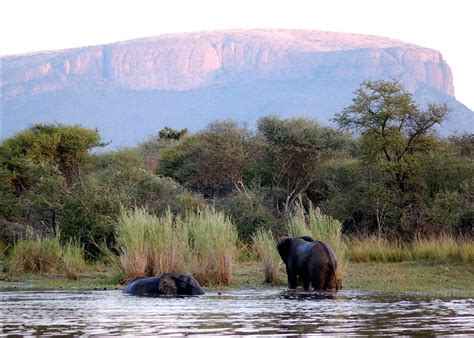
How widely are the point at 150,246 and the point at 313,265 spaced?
377 cm

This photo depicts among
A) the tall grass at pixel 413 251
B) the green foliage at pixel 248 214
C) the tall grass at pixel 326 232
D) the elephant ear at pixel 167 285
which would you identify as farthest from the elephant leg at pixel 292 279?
the green foliage at pixel 248 214

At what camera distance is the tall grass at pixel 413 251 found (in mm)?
26406

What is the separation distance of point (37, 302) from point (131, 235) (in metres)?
4.24

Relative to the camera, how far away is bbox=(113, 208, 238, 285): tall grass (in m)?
20.3

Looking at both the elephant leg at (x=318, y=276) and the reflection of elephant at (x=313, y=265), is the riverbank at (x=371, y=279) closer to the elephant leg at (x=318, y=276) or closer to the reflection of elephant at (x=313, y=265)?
the reflection of elephant at (x=313, y=265)

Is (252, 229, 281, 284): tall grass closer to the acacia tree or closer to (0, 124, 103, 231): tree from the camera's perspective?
(0, 124, 103, 231): tree

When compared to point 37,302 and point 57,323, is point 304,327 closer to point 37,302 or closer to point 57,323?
point 57,323

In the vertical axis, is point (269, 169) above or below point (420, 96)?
below

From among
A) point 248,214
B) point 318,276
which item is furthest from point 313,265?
point 248,214

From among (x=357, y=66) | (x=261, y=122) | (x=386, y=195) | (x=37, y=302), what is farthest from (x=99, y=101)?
(x=37, y=302)

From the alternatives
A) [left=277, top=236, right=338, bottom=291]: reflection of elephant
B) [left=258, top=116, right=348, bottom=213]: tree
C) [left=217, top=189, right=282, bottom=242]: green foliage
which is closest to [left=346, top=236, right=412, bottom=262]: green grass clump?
[left=217, top=189, right=282, bottom=242]: green foliage

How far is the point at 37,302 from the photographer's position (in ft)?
53.6

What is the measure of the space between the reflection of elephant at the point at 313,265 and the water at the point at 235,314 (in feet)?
2.08

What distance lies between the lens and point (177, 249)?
67.4ft
